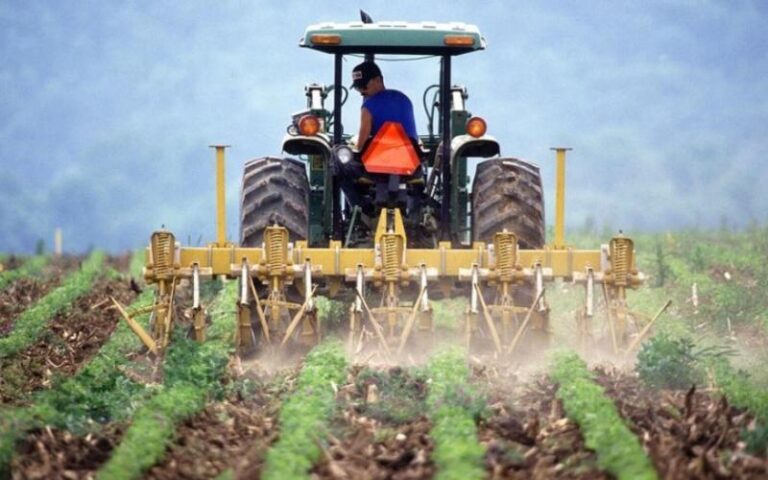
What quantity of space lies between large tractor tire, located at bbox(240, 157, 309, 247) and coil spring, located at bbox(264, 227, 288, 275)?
2.03 feet

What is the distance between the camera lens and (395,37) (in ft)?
42.5

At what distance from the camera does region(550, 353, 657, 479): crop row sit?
8.09 metres

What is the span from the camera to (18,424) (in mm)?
9266

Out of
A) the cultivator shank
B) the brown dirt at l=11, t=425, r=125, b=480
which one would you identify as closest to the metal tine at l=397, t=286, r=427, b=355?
the cultivator shank

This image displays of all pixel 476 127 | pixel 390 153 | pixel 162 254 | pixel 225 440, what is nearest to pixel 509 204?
pixel 476 127

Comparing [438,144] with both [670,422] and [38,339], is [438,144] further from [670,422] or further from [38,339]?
[670,422]

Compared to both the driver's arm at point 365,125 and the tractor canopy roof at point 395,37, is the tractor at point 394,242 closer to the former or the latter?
the tractor canopy roof at point 395,37

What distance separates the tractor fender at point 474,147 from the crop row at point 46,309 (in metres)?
3.86

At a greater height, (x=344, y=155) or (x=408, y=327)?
(x=344, y=155)

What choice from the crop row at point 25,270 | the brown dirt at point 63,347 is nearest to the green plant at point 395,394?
the brown dirt at point 63,347

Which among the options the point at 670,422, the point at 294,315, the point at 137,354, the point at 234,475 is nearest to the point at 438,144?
the point at 294,315

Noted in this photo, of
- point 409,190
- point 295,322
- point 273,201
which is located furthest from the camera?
point 409,190

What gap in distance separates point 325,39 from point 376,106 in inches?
26.0

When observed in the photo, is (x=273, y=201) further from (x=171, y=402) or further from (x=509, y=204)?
(x=171, y=402)
